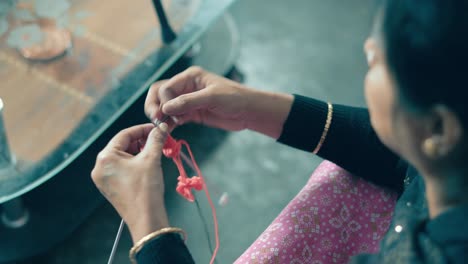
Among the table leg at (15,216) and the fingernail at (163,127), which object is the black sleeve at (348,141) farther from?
the table leg at (15,216)

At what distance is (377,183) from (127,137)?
448mm

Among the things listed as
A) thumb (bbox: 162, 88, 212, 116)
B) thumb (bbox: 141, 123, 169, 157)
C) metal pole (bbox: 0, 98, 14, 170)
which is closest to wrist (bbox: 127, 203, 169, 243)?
thumb (bbox: 141, 123, 169, 157)

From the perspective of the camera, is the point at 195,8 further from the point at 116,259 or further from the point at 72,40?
the point at 116,259

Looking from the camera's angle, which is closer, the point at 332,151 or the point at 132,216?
the point at 132,216

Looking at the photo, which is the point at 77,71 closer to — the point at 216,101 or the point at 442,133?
the point at 216,101

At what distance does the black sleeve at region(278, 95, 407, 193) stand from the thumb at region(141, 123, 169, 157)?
22cm

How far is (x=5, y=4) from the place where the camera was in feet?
4.33

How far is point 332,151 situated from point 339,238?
0.15 metres

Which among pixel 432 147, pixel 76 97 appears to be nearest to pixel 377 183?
pixel 432 147

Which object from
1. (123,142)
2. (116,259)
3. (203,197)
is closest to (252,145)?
(203,197)

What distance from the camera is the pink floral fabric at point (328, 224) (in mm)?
804

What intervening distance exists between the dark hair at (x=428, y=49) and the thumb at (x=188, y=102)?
16.4 inches

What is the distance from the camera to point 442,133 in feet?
1.73

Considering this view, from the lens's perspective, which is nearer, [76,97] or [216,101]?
[216,101]
